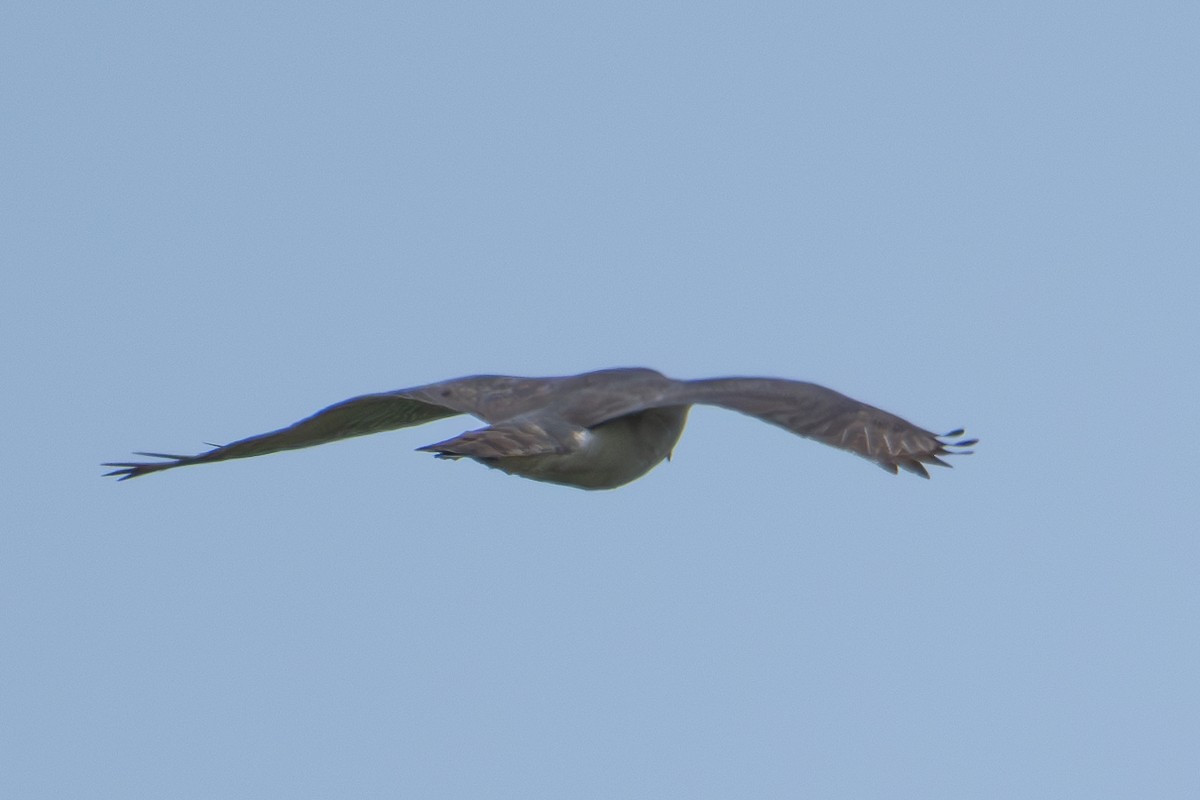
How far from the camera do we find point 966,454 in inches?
506

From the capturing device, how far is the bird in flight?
12.4 meters

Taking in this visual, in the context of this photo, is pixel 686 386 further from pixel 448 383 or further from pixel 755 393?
pixel 448 383

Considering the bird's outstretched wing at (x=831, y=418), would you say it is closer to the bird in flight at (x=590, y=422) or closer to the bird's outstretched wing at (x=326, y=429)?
the bird in flight at (x=590, y=422)

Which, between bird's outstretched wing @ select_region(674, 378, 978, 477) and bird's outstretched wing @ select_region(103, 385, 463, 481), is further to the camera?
bird's outstretched wing @ select_region(103, 385, 463, 481)

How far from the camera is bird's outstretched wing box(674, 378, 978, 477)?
12.2 metres

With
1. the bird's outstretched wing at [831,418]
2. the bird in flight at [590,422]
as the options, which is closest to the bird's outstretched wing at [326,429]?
the bird in flight at [590,422]

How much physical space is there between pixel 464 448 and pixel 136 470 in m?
3.81

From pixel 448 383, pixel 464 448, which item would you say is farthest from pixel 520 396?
pixel 464 448

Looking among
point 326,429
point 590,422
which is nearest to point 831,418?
point 590,422

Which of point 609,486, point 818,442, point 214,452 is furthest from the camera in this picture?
point 214,452

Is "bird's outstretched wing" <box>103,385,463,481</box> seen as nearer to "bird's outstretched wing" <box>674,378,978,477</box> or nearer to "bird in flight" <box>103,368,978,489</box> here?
"bird in flight" <box>103,368,978,489</box>

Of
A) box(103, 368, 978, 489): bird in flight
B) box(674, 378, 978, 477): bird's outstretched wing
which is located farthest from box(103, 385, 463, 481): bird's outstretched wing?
box(674, 378, 978, 477): bird's outstretched wing

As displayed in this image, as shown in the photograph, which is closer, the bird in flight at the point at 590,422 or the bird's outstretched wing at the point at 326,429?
the bird in flight at the point at 590,422

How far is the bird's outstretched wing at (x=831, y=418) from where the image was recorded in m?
12.2
